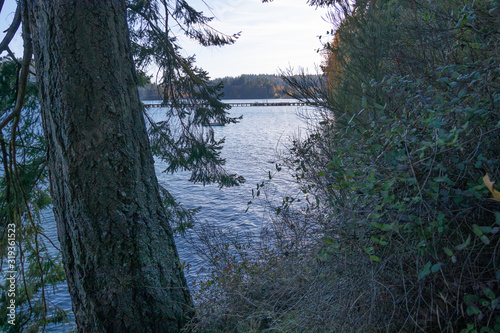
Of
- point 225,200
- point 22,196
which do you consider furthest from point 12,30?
point 225,200

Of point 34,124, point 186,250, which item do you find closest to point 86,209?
point 34,124

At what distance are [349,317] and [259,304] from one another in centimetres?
126

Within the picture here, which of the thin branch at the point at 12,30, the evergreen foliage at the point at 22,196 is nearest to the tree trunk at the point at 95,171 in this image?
the thin branch at the point at 12,30

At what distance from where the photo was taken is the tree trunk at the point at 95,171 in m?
2.66

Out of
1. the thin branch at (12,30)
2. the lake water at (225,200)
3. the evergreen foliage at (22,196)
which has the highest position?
the thin branch at (12,30)

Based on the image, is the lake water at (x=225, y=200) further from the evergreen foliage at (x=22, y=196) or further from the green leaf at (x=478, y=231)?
the green leaf at (x=478, y=231)

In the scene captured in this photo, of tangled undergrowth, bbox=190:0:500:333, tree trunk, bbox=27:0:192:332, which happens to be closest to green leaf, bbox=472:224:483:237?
tangled undergrowth, bbox=190:0:500:333

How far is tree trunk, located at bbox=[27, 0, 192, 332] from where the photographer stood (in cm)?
266

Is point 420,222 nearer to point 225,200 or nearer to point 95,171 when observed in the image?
point 95,171

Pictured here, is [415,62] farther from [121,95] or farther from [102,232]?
[102,232]

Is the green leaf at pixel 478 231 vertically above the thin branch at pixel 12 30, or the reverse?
the thin branch at pixel 12 30

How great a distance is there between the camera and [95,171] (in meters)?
2.67

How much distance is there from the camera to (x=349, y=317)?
2156 millimetres

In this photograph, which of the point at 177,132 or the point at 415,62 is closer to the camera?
the point at 415,62
